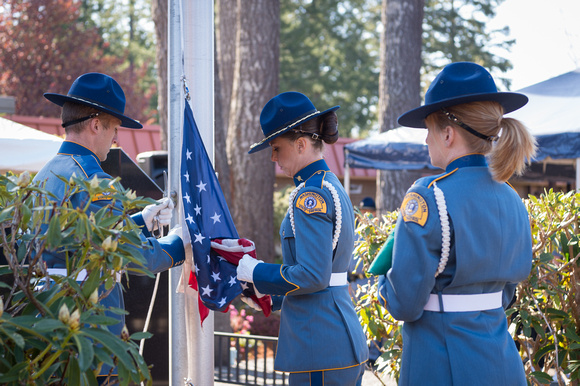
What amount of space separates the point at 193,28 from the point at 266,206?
609 cm

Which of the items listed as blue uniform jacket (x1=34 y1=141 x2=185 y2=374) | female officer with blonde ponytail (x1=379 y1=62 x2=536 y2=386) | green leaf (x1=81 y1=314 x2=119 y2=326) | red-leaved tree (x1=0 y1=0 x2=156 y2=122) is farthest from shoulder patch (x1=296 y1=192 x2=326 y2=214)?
red-leaved tree (x1=0 y1=0 x2=156 y2=122)

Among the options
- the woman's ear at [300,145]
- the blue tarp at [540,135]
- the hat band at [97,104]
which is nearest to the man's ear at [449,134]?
the woman's ear at [300,145]

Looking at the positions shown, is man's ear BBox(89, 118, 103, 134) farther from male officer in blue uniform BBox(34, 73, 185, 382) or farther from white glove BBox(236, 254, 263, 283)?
white glove BBox(236, 254, 263, 283)

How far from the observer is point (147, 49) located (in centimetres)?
2955

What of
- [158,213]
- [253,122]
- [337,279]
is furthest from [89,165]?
[253,122]

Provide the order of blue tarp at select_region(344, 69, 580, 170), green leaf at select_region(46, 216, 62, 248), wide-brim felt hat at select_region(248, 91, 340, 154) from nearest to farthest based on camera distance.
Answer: green leaf at select_region(46, 216, 62, 248)
wide-brim felt hat at select_region(248, 91, 340, 154)
blue tarp at select_region(344, 69, 580, 170)

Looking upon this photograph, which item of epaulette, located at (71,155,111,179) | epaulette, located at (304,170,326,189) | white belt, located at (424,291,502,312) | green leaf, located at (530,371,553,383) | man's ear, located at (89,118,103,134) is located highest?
man's ear, located at (89,118,103,134)

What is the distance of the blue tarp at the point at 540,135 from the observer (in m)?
6.21

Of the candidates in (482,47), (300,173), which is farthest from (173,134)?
(482,47)

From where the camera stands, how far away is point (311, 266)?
2527 millimetres

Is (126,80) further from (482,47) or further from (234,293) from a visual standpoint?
(234,293)

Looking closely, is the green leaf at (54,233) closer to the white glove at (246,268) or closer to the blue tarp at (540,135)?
the white glove at (246,268)

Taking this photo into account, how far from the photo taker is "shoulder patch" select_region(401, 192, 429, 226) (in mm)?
2176

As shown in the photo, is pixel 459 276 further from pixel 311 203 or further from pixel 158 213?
pixel 158 213
